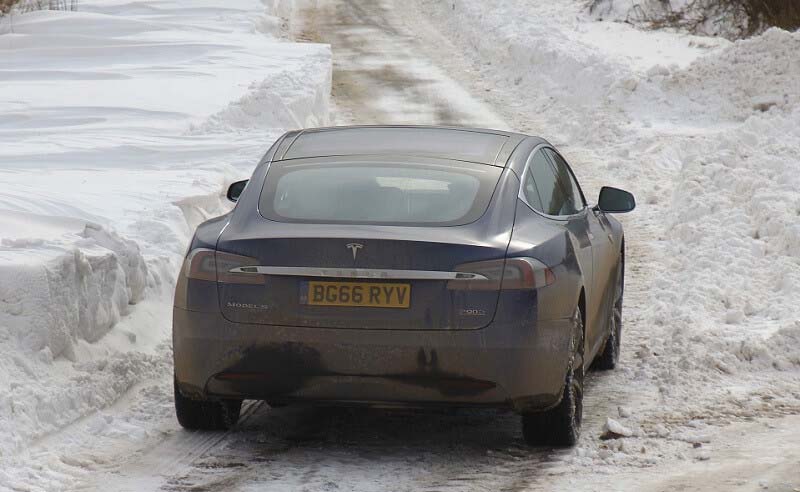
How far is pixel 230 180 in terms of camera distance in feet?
41.1

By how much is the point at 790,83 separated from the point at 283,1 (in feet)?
60.3

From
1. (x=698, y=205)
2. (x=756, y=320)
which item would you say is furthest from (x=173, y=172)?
(x=756, y=320)

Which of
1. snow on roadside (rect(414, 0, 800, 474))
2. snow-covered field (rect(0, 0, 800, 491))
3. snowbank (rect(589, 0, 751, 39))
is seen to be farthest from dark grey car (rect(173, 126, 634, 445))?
snowbank (rect(589, 0, 751, 39))

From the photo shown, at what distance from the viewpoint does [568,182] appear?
7.42 metres

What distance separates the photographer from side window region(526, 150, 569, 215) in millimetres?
6645

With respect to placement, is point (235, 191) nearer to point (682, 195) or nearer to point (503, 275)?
point (503, 275)

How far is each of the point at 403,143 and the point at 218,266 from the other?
1.34 m

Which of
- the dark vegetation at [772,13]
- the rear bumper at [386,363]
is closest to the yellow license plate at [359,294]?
the rear bumper at [386,363]

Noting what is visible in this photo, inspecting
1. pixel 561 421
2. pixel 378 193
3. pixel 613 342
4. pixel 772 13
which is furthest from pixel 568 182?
pixel 772 13

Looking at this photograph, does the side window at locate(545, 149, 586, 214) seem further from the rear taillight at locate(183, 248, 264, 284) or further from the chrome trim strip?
the rear taillight at locate(183, 248, 264, 284)

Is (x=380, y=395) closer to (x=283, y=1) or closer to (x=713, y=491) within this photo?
(x=713, y=491)

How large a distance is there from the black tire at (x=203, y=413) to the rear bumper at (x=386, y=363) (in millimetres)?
493

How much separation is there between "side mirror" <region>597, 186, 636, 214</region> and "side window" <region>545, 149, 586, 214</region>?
→ 0.37 feet

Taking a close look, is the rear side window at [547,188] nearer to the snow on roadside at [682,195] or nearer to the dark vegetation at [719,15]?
the snow on roadside at [682,195]
